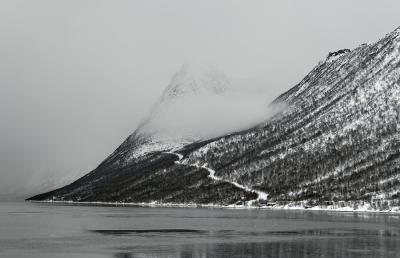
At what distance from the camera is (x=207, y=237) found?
92938 mm

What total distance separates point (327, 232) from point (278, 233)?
8.69m

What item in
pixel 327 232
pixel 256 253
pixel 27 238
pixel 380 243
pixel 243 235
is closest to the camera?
pixel 256 253

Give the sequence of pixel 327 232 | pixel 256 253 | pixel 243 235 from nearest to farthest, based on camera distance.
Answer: pixel 256 253 < pixel 243 235 < pixel 327 232

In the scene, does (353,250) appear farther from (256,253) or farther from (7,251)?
(7,251)

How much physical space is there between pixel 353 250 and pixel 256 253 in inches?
489

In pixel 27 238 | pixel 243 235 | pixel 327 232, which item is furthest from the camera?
pixel 327 232

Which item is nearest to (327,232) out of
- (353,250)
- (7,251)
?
(353,250)

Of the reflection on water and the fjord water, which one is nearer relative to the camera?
the reflection on water

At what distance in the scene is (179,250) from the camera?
240 ft

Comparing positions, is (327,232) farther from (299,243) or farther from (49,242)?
(49,242)

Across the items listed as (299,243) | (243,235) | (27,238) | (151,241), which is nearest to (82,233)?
(27,238)

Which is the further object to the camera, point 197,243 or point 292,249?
point 197,243

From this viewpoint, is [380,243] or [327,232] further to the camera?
[327,232]

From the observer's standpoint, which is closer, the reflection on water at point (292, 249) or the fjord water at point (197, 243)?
the reflection on water at point (292, 249)
